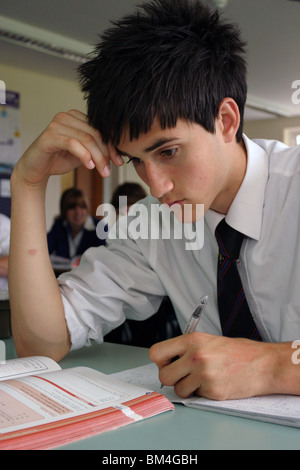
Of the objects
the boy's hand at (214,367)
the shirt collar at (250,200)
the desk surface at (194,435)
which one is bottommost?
the desk surface at (194,435)

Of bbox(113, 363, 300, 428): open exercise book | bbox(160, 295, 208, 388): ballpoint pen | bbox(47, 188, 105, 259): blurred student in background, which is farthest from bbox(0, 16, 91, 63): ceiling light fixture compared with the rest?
bbox(113, 363, 300, 428): open exercise book

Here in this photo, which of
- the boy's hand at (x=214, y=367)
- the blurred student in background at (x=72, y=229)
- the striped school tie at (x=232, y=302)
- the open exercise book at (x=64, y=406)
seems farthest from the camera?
the blurred student in background at (x=72, y=229)

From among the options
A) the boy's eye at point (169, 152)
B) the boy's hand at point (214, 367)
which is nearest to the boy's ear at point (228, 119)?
the boy's eye at point (169, 152)

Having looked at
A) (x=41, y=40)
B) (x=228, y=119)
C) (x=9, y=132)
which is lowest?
(x=228, y=119)

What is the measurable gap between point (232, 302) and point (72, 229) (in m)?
4.04

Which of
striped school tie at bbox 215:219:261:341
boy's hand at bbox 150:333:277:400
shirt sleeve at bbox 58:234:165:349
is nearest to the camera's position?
boy's hand at bbox 150:333:277:400

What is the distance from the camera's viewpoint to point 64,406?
75 cm

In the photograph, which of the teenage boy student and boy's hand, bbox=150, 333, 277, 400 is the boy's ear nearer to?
the teenage boy student

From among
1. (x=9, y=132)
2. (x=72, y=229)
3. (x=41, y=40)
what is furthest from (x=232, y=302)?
(x=9, y=132)

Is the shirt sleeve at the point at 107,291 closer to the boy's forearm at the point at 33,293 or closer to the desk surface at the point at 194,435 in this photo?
the boy's forearm at the point at 33,293

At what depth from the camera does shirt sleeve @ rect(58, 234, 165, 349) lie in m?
1.22

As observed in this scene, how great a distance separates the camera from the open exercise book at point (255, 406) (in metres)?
0.74

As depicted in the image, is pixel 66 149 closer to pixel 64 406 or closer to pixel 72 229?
pixel 64 406

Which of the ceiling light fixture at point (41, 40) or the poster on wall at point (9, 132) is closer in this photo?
the ceiling light fixture at point (41, 40)
